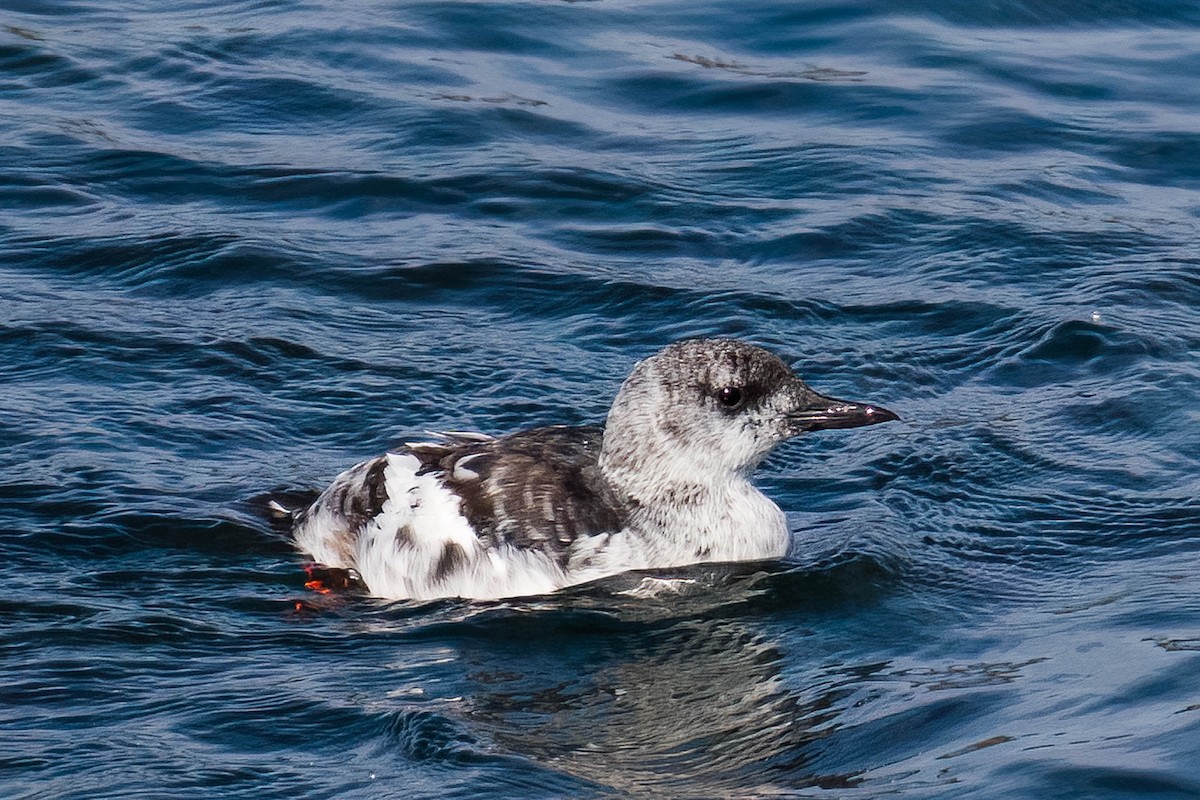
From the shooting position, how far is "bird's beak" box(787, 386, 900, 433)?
7.57 metres

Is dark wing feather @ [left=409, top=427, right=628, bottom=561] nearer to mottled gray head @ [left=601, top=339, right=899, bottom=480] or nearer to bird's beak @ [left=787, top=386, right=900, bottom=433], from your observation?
mottled gray head @ [left=601, top=339, right=899, bottom=480]

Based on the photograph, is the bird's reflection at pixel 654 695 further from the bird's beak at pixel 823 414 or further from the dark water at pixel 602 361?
the bird's beak at pixel 823 414

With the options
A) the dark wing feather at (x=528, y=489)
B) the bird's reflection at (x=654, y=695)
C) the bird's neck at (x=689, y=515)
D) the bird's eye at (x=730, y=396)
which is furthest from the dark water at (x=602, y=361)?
the bird's eye at (x=730, y=396)

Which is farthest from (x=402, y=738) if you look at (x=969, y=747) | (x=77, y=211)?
(x=77, y=211)

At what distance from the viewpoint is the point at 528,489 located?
743 cm

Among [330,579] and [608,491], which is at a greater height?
[608,491]

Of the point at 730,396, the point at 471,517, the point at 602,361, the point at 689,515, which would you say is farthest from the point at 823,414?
the point at 602,361

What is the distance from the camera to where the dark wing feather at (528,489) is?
733cm

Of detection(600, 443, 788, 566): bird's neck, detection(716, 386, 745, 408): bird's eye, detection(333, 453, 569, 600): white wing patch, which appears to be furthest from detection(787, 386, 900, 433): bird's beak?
detection(333, 453, 569, 600): white wing patch

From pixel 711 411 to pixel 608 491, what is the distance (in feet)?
1.75

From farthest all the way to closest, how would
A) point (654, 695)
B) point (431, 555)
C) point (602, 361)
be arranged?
point (602, 361)
point (431, 555)
point (654, 695)

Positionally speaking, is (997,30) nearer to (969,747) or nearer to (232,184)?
(232,184)

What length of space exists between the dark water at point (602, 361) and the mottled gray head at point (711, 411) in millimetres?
533

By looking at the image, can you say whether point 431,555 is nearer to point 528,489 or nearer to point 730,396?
point 528,489
